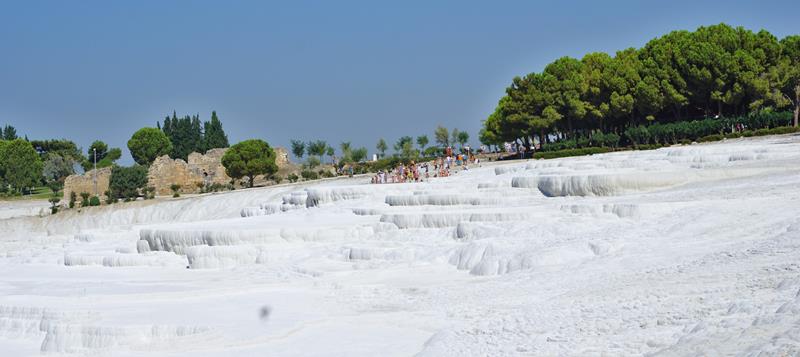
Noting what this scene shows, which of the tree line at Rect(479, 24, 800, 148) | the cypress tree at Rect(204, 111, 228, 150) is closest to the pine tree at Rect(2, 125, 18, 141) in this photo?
the cypress tree at Rect(204, 111, 228, 150)

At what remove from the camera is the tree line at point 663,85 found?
132 ft

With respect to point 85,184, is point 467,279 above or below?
below

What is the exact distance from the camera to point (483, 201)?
68.3 feet

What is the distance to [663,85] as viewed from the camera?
42.2 meters

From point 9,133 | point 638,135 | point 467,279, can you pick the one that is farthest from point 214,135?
point 467,279

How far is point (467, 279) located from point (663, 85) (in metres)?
30.8

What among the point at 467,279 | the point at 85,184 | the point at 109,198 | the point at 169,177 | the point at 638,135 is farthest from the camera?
the point at 169,177

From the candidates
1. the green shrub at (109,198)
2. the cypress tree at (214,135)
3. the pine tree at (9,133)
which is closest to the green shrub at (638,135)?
the green shrub at (109,198)

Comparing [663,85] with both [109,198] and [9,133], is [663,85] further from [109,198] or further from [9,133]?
[9,133]

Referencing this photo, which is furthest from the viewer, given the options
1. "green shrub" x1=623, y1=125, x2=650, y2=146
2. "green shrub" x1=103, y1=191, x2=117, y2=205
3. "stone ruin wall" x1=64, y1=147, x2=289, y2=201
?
"stone ruin wall" x1=64, y1=147, x2=289, y2=201

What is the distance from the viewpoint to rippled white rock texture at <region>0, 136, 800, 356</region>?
10.4m

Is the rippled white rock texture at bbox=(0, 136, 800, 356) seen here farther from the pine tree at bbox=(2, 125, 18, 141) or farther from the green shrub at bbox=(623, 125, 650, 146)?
the pine tree at bbox=(2, 125, 18, 141)

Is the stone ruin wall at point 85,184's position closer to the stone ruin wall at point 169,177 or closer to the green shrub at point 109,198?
the stone ruin wall at point 169,177

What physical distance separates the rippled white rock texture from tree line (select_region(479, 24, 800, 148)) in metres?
18.9
